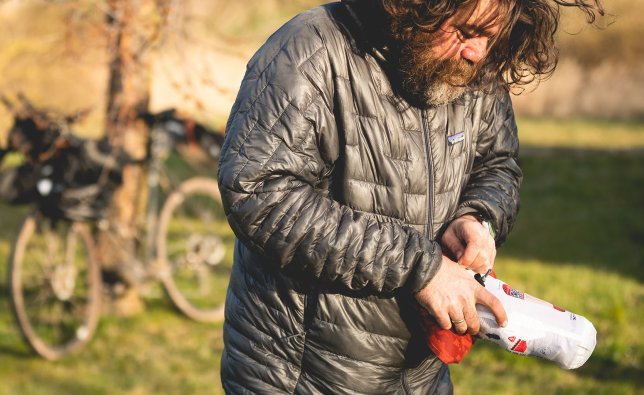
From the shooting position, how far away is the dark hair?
1972mm

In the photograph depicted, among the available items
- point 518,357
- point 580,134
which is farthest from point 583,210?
point 580,134

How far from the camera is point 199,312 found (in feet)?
19.0

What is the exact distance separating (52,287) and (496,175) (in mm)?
3473

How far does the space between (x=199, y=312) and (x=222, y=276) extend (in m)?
0.69

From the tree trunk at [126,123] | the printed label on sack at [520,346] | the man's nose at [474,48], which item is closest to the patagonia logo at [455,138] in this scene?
the man's nose at [474,48]

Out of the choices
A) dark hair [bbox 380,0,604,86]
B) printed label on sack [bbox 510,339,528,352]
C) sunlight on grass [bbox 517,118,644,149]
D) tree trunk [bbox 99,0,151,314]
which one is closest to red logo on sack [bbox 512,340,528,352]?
printed label on sack [bbox 510,339,528,352]

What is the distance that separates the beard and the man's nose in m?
0.02

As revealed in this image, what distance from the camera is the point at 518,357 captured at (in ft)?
17.0

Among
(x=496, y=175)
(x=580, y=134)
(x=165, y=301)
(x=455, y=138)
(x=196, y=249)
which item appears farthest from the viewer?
(x=580, y=134)

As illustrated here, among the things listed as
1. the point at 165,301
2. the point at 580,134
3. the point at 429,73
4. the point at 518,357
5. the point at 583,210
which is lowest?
the point at 580,134

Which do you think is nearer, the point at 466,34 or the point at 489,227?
the point at 466,34

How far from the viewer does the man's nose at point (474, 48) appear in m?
2.05

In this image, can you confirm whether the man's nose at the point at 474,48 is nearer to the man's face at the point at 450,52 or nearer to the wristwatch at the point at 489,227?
the man's face at the point at 450,52

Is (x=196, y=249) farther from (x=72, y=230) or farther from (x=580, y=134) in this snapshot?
(x=580, y=134)
